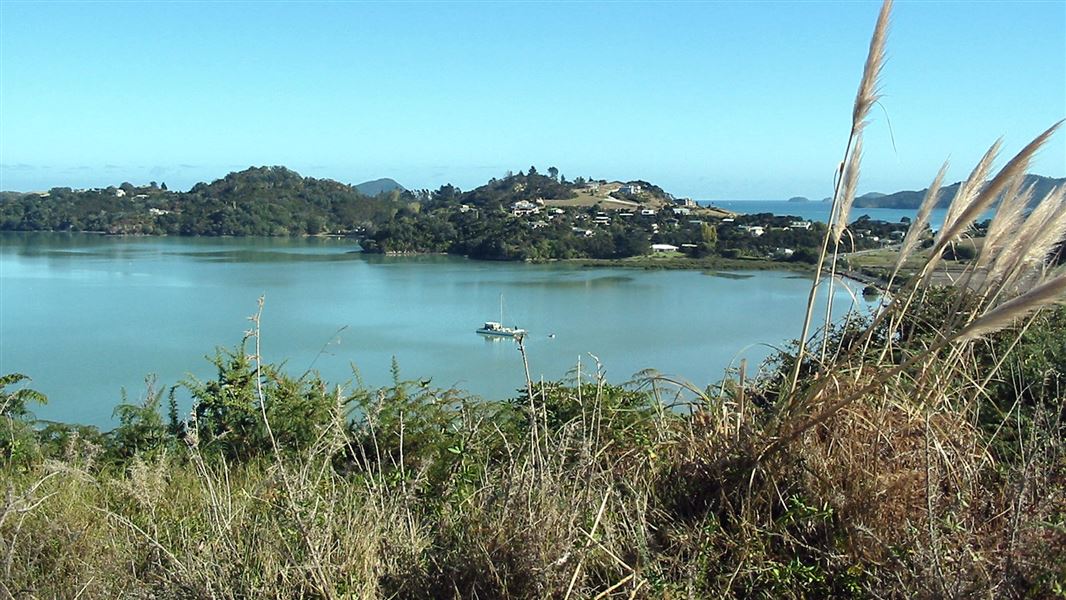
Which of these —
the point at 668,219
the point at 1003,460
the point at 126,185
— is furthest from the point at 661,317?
the point at 126,185

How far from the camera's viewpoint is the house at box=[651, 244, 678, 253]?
3116 cm

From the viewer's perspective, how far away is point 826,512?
179 centimetres

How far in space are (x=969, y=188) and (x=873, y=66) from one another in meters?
0.39

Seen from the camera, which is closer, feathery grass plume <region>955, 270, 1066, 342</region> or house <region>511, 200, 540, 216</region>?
feathery grass plume <region>955, 270, 1066, 342</region>

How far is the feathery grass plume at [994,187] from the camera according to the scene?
1979 mm

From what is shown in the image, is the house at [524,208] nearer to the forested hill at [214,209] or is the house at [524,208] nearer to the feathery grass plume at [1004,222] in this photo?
the forested hill at [214,209]

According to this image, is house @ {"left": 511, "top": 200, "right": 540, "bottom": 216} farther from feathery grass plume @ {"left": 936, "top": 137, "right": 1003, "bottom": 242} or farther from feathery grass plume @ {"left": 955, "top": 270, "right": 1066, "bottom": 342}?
feathery grass plume @ {"left": 955, "top": 270, "right": 1066, "bottom": 342}

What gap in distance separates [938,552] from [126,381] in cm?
1100

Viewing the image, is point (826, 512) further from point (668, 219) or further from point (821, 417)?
point (668, 219)

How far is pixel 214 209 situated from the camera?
2079 inches

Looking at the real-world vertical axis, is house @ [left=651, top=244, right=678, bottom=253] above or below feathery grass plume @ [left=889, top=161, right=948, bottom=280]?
below

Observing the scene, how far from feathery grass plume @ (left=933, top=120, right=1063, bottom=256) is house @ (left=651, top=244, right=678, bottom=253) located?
2915 centimetres

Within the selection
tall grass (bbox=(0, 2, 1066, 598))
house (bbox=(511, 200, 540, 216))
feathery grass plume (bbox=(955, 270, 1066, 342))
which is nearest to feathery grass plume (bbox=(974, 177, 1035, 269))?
tall grass (bbox=(0, 2, 1066, 598))

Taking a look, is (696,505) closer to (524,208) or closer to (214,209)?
(524,208)
